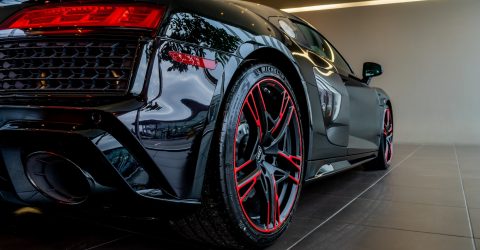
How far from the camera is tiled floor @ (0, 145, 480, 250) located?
172 cm

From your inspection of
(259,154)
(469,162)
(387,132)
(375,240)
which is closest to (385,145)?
(387,132)

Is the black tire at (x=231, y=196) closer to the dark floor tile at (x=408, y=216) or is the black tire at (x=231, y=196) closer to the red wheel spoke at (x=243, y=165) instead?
the red wheel spoke at (x=243, y=165)

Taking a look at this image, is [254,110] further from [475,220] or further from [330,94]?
[475,220]

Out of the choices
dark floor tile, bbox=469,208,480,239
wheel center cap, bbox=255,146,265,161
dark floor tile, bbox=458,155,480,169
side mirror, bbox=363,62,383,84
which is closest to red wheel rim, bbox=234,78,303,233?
wheel center cap, bbox=255,146,265,161

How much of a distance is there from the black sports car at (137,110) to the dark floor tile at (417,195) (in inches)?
53.0

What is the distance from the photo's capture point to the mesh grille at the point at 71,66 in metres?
1.23

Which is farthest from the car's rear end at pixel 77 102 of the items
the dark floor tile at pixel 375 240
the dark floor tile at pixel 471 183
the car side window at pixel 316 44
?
the dark floor tile at pixel 471 183

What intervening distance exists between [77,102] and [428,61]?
7.18m

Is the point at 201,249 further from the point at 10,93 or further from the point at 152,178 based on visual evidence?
the point at 10,93

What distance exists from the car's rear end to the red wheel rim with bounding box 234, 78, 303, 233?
15.7 inches

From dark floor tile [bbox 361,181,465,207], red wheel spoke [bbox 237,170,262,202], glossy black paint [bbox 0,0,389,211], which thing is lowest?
dark floor tile [bbox 361,181,465,207]

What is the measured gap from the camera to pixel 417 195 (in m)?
2.76

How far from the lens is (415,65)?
739cm

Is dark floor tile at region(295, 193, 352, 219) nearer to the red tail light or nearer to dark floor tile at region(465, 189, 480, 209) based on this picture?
dark floor tile at region(465, 189, 480, 209)
